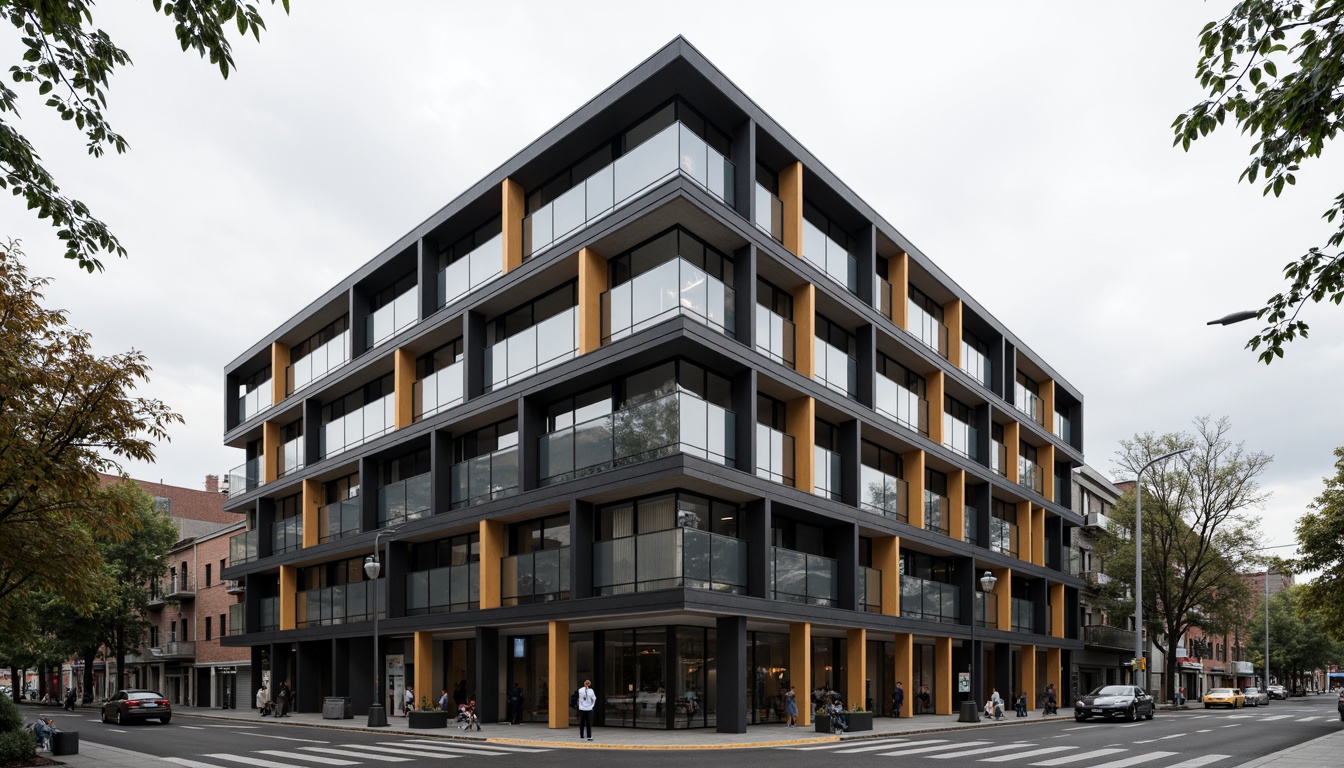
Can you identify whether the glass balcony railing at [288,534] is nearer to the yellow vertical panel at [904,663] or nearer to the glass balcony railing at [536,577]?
the glass balcony railing at [536,577]

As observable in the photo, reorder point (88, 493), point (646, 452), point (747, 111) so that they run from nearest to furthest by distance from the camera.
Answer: point (88, 493), point (646, 452), point (747, 111)

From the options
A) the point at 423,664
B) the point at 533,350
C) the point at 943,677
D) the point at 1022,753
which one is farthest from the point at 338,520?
the point at 1022,753

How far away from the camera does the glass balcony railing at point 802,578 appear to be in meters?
29.8

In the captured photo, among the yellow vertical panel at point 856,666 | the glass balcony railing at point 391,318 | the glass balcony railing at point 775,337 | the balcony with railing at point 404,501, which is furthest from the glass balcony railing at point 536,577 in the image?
the glass balcony railing at point 391,318

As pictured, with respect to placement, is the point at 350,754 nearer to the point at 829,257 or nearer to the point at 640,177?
the point at 640,177

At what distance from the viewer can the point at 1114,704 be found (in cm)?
3753

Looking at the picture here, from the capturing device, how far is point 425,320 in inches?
1443

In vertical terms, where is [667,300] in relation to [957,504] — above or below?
above

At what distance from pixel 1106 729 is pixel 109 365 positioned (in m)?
30.2

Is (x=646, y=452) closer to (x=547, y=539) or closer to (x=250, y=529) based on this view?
(x=547, y=539)

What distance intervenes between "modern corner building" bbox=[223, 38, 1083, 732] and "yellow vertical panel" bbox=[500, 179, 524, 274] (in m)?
0.14

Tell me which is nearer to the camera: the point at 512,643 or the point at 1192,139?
the point at 1192,139

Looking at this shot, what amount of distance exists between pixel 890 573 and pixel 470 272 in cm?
1823

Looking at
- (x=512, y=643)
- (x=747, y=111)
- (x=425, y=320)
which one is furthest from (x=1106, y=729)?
(x=425, y=320)
